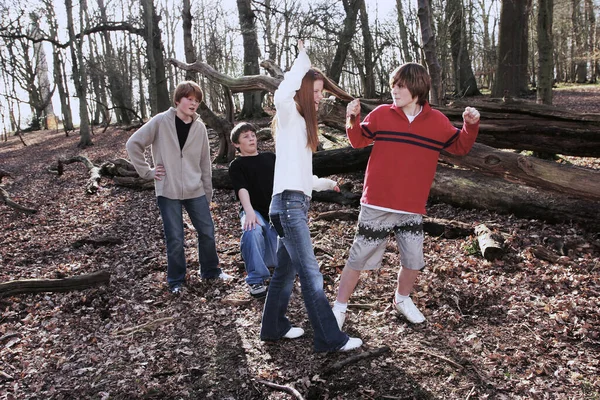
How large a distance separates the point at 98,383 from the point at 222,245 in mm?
2710

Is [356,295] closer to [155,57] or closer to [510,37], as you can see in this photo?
[510,37]

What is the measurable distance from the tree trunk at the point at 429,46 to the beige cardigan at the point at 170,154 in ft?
15.4

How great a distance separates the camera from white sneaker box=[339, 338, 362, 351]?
10.3 ft

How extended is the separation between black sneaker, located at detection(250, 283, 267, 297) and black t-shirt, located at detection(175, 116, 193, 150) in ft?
4.83

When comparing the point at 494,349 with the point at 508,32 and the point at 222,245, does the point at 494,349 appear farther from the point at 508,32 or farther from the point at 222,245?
the point at 508,32

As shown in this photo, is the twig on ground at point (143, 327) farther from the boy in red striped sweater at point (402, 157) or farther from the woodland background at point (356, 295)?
the boy in red striped sweater at point (402, 157)

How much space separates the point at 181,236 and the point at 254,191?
923 millimetres

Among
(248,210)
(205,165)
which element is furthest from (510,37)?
(248,210)

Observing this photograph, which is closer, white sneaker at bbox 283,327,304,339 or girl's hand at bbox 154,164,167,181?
white sneaker at bbox 283,327,304,339

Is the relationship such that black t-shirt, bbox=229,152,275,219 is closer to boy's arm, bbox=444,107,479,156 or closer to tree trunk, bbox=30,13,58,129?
boy's arm, bbox=444,107,479,156

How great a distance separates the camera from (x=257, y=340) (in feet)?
11.6

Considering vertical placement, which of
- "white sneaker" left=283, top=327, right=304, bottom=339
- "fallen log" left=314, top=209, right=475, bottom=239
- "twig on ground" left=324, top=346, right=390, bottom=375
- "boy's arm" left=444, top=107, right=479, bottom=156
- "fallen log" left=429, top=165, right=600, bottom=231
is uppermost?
"boy's arm" left=444, top=107, right=479, bottom=156

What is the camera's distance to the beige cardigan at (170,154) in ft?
14.1

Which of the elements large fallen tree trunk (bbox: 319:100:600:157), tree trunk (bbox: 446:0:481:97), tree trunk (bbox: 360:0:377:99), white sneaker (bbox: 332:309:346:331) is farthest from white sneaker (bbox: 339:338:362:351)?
tree trunk (bbox: 446:0:481:97)
